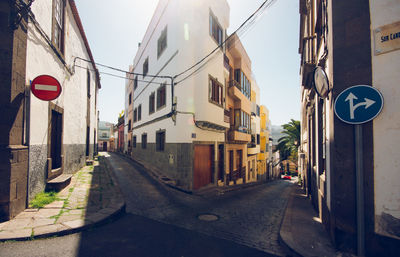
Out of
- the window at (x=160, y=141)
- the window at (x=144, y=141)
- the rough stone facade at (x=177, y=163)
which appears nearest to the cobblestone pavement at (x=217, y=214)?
the rough stone facade at (x=177, y=163)

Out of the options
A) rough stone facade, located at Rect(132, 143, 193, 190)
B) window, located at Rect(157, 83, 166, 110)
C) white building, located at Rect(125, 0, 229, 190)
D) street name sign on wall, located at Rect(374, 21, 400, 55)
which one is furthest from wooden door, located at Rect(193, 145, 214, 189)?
street name sign on wall, located at Rect(374, 21, 400, 55)

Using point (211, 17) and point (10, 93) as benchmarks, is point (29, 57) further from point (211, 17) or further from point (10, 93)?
point (211, 17)

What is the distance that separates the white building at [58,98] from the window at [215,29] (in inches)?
280

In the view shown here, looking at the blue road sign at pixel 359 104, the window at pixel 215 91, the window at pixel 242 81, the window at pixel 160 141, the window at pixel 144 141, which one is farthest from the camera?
the window at pixel 144 141

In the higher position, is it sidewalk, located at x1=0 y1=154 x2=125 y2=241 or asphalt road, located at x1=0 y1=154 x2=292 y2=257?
sidewalk, located at x1=0 y1=154 x2=125 y2=241

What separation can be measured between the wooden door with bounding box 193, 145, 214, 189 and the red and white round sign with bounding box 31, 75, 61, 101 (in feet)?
21.1

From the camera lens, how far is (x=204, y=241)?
4.22 metres

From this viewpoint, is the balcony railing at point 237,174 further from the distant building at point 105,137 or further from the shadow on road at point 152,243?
the distant building at point 105,137

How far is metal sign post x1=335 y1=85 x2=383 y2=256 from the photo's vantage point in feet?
10.8

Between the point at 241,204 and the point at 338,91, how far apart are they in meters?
5.18

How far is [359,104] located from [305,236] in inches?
119

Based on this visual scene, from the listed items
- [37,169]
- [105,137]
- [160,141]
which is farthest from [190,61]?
[105,137]

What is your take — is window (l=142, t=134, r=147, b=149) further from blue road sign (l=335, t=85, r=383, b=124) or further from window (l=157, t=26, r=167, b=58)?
→ blue road sign (l=335, t=85, r=383, b=124)

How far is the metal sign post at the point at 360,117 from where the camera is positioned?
3305mm
